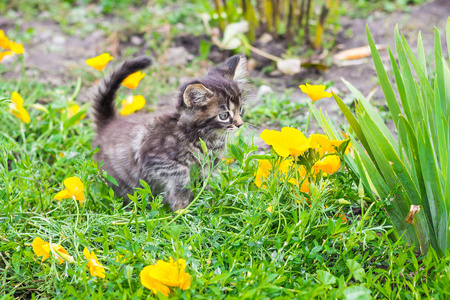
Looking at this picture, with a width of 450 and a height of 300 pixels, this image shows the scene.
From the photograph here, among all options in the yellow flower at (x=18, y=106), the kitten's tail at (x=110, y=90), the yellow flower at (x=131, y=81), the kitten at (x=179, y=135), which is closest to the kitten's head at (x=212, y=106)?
the kitten at (x=179, y=135)

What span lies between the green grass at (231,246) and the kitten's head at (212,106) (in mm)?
415

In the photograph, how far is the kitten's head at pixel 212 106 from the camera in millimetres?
2393

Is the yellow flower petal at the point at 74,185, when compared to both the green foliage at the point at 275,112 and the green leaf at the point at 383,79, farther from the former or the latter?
the green foliage at the point at 275,112

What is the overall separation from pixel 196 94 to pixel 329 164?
32.8 inches

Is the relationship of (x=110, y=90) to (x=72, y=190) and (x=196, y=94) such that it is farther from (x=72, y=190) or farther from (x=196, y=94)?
(x=72, y=190)

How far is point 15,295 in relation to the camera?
200cm

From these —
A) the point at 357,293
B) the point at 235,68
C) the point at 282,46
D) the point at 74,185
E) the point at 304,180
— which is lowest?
the point at 282,46

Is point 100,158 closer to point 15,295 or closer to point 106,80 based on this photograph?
point 106,80

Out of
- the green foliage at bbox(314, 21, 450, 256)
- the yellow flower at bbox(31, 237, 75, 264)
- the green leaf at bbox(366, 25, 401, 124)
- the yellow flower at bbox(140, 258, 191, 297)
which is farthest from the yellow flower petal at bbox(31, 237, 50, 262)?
the green leaf at bbox(366, 25, 401, 124)

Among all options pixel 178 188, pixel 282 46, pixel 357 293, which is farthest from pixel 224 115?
pixel 282 46

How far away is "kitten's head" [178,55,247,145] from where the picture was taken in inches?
94.2

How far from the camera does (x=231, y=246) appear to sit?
1900 millimetres

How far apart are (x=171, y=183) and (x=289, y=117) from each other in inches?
50.1


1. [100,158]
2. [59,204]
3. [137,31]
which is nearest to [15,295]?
[59,204]
